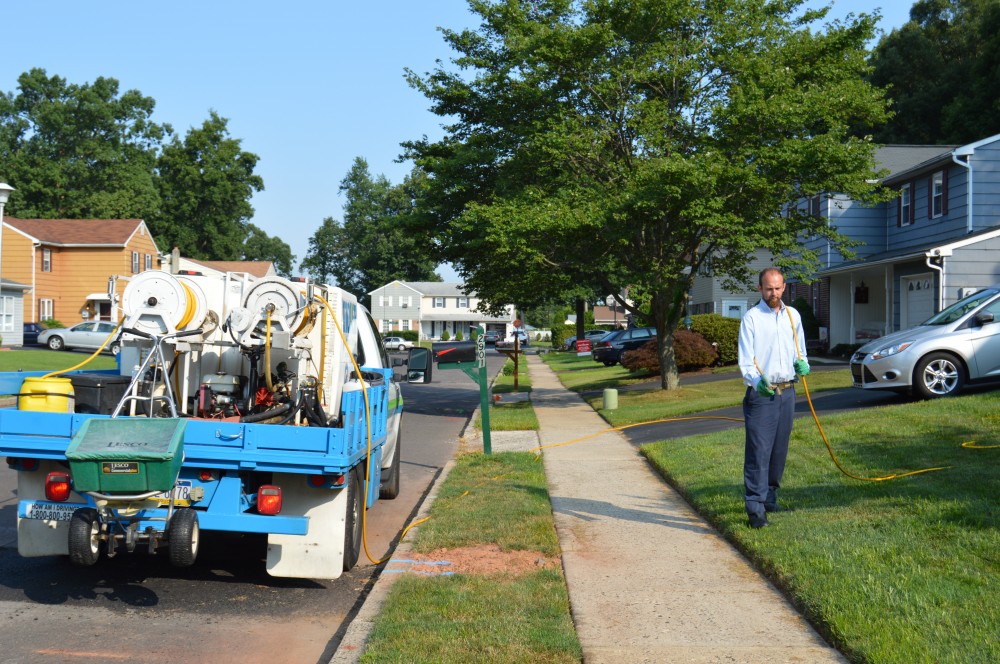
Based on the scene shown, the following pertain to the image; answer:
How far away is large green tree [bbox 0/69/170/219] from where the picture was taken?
250ft

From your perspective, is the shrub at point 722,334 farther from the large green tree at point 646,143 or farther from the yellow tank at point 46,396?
the yellow tank at point 46,396

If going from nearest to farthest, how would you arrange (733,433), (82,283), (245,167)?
(733,433)
(82,283)
(245,167)

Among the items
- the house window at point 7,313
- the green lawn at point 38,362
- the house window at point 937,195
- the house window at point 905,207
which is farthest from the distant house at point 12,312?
the house window at point 937,195

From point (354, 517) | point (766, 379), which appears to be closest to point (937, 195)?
point (766, 379)

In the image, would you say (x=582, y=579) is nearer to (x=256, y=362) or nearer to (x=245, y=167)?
(x=256, y=362)

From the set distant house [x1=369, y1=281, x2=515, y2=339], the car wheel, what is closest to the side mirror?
the car wheel

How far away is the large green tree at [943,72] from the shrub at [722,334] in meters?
19.0

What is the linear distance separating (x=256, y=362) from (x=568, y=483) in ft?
14.9

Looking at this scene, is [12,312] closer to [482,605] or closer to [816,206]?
[816,206]

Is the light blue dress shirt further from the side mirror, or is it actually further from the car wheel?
the car wheel

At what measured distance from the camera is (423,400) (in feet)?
81.0

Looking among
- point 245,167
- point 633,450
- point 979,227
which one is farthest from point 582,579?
point 245,167

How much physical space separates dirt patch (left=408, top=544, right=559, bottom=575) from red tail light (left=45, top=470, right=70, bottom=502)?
92.5 inches

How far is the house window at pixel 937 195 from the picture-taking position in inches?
1015
